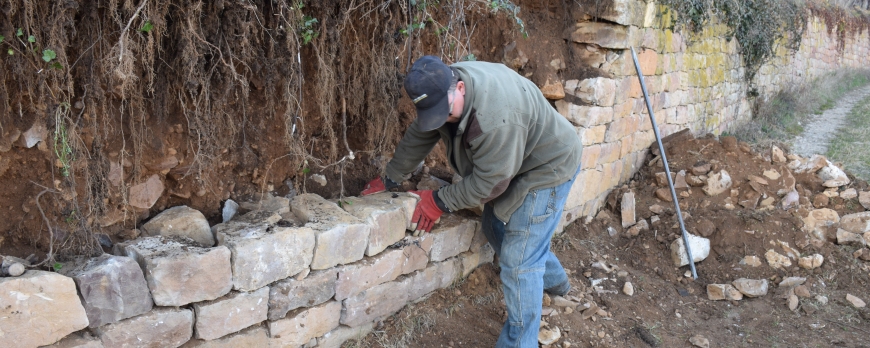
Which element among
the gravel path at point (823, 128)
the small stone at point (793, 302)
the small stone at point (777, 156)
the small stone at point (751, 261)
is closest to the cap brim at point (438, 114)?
the small stone at point (793, 302)

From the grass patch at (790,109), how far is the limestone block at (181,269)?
605cm

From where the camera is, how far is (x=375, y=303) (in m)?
3.20

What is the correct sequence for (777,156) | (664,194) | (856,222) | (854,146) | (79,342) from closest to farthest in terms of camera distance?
(79,342)
(856,222)
(664,194)
(777,156)
(854,146)

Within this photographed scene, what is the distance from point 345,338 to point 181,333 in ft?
3.12

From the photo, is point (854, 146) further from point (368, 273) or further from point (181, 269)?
point (181, 269)

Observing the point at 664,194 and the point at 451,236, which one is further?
the point at 664,194

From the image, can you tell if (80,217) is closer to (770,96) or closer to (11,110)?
(11,110)

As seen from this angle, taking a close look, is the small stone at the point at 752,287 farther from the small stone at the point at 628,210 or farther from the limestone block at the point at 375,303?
the limestone block at the point at 375,303

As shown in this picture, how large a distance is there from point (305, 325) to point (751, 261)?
132 inches

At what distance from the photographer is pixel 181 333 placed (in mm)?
2463

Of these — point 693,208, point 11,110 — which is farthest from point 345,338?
point 693,208

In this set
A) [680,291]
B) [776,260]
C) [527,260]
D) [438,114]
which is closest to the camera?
[438,114]

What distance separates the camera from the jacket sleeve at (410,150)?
10.2 ft

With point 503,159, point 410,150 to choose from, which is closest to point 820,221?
point 503,159
